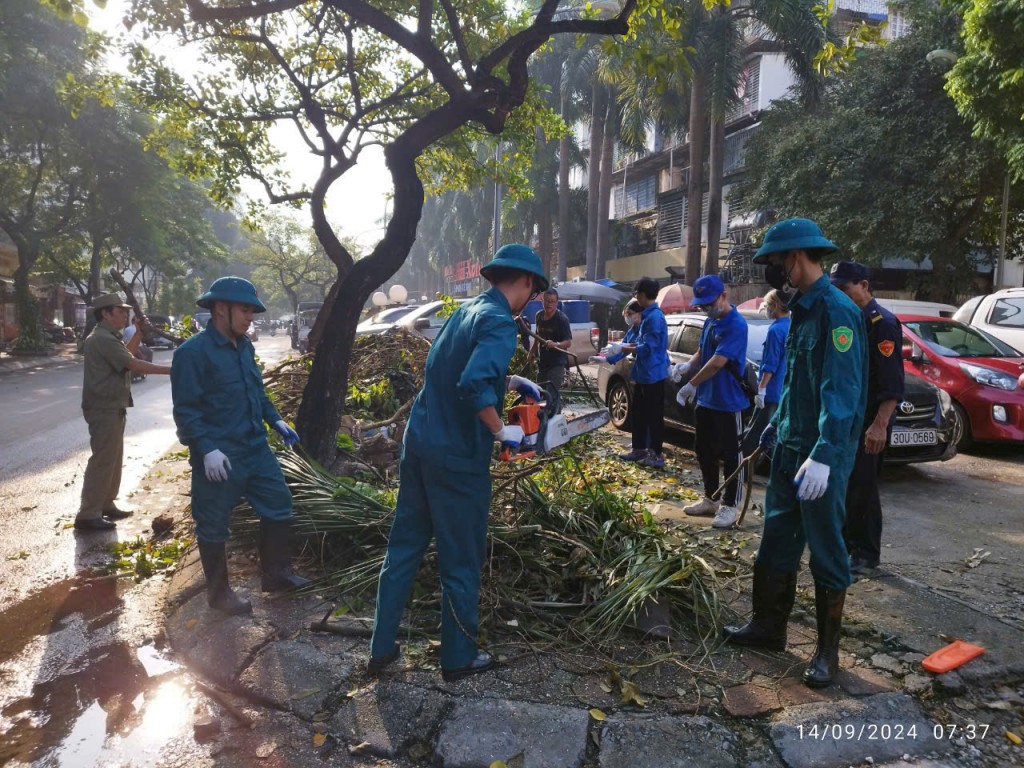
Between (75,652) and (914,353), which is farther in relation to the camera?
(914,353)

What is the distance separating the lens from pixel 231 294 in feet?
12.6

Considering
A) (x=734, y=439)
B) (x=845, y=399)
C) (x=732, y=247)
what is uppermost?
(x=732, y=247)

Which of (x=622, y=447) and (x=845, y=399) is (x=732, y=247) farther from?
(x=845, y=399)

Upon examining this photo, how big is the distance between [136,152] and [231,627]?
75.1 feet

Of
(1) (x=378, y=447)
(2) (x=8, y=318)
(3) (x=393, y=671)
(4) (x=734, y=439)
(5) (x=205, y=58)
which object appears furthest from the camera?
(2) (x=8, y=318)

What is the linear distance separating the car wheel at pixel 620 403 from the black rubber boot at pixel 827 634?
5.77 metres

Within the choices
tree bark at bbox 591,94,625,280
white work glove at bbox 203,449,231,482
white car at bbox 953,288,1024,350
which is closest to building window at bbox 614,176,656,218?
tree bark at bbox 591,94,625,280

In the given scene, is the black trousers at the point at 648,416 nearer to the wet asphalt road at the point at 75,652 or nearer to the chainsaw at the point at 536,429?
the chainsaw at the point at 536,429

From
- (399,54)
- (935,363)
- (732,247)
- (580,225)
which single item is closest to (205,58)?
(399,54)

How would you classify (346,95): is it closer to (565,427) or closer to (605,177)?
(565,427)

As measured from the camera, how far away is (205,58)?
870cm

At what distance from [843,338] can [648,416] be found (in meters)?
4.21

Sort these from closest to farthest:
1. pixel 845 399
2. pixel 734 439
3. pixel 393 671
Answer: pixel 845 399 → pixel 393 671 → pixel 734 439
